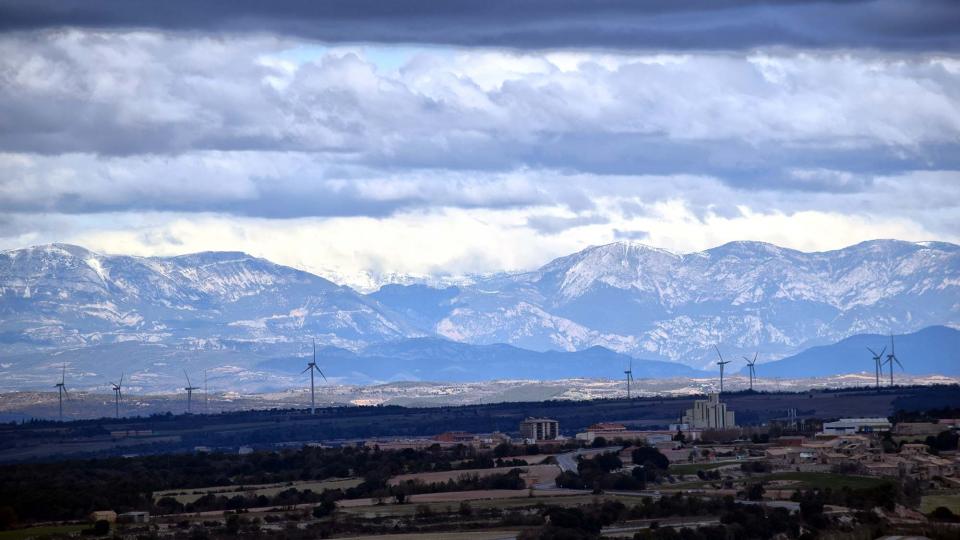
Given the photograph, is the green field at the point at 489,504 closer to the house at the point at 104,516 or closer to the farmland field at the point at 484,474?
the house at the point at 104,516

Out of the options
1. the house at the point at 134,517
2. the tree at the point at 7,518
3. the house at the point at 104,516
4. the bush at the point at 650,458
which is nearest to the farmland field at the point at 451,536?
the house at the point at 134,517

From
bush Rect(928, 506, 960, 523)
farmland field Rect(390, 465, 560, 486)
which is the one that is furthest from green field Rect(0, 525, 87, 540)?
bush Rect(928, 506, 960, 523)

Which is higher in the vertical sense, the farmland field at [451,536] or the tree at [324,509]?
the tree at [324,509]

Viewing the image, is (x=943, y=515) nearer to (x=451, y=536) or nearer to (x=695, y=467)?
(x=451, y=536)

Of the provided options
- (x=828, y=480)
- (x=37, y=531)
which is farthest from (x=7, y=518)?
(x=828, y=480)

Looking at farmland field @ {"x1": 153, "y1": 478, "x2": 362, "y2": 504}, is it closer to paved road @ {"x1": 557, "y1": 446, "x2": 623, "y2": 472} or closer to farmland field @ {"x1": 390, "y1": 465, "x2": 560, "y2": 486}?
farmland field @ {"x1": 390, "y1": 465, "x2": 560, "y2": 486}

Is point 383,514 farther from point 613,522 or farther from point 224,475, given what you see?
point 224,475
